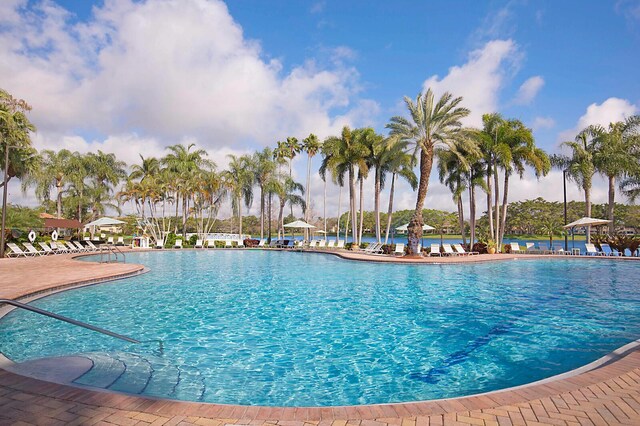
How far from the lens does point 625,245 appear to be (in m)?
23.2

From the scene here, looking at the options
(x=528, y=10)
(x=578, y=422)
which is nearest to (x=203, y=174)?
(x=528, y=10)

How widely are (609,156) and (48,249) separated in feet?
140

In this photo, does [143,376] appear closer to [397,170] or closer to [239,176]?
[397,170]

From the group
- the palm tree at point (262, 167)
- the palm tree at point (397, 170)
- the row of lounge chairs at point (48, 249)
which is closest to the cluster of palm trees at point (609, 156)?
the palm tree at point (397, 170)

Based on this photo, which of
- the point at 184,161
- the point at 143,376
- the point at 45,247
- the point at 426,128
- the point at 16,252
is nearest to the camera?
the point at 143,376

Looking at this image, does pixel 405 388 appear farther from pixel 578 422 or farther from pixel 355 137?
pixel 355 137

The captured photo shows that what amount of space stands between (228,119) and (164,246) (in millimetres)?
14966

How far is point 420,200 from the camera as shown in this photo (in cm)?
2420

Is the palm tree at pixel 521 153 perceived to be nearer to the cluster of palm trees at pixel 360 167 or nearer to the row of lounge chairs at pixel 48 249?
the cluster of palm trees at pixel 360 167

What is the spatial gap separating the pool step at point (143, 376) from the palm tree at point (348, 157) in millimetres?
26303

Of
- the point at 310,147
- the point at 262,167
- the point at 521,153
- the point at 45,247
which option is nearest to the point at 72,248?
the point at 45,247

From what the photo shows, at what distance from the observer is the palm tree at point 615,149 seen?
28688 mm

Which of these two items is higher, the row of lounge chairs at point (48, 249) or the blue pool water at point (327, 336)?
the row of lounge chairs at point (48, 249)

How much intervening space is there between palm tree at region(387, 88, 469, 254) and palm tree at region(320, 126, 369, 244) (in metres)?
7.61
